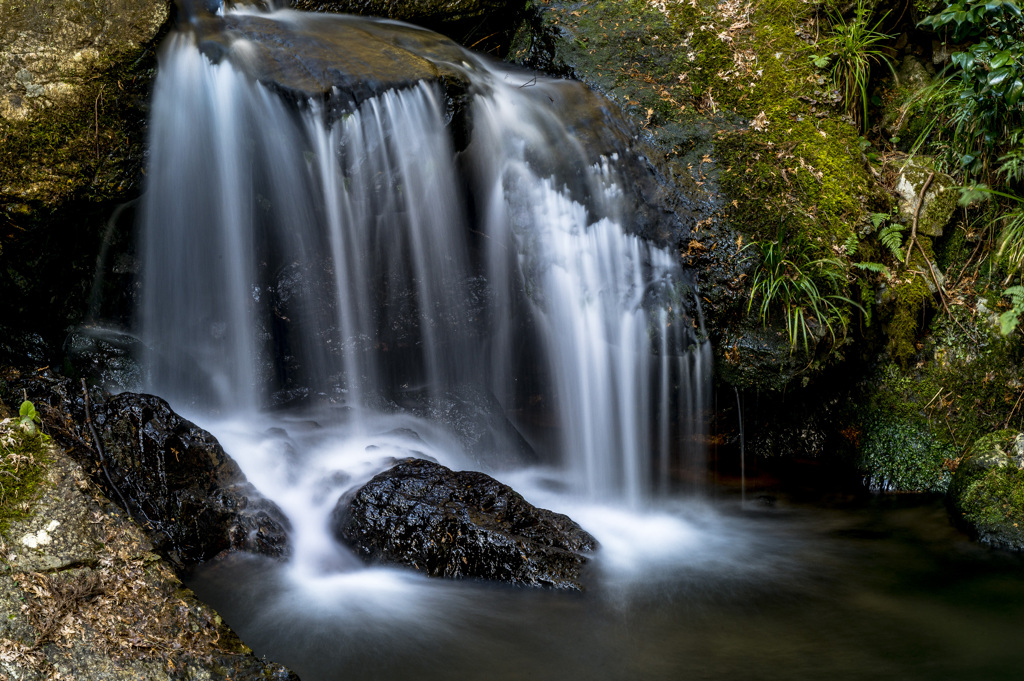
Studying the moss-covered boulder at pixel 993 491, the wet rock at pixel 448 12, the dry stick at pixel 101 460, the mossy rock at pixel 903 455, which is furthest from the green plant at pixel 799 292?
the dry stick at pixel 101 460

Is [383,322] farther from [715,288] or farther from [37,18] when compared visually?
[37,18]

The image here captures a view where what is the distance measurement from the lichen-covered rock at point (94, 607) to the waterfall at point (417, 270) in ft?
8.92

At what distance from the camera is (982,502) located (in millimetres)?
4617

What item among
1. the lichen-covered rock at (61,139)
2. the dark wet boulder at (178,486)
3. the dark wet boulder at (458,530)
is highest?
the lichen-covered rock at (61,139)

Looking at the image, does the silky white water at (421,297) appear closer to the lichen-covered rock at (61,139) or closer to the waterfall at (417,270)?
the waterfall at (417,270)

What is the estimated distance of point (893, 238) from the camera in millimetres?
5492

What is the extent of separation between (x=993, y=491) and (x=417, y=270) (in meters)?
4.17

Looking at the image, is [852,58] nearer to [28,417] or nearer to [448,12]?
[448,12]

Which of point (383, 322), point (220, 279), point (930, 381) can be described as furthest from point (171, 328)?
point (930, 381)

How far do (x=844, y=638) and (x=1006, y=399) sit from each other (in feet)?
9.25

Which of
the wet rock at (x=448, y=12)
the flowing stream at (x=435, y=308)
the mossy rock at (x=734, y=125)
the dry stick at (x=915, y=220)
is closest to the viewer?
the flowing stream at (x=435, y=308)

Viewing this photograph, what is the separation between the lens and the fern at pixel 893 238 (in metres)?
5.48

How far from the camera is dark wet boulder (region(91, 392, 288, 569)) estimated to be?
388 centimetres

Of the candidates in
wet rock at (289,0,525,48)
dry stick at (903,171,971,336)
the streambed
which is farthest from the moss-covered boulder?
wet rock at (289,0,525,48)
